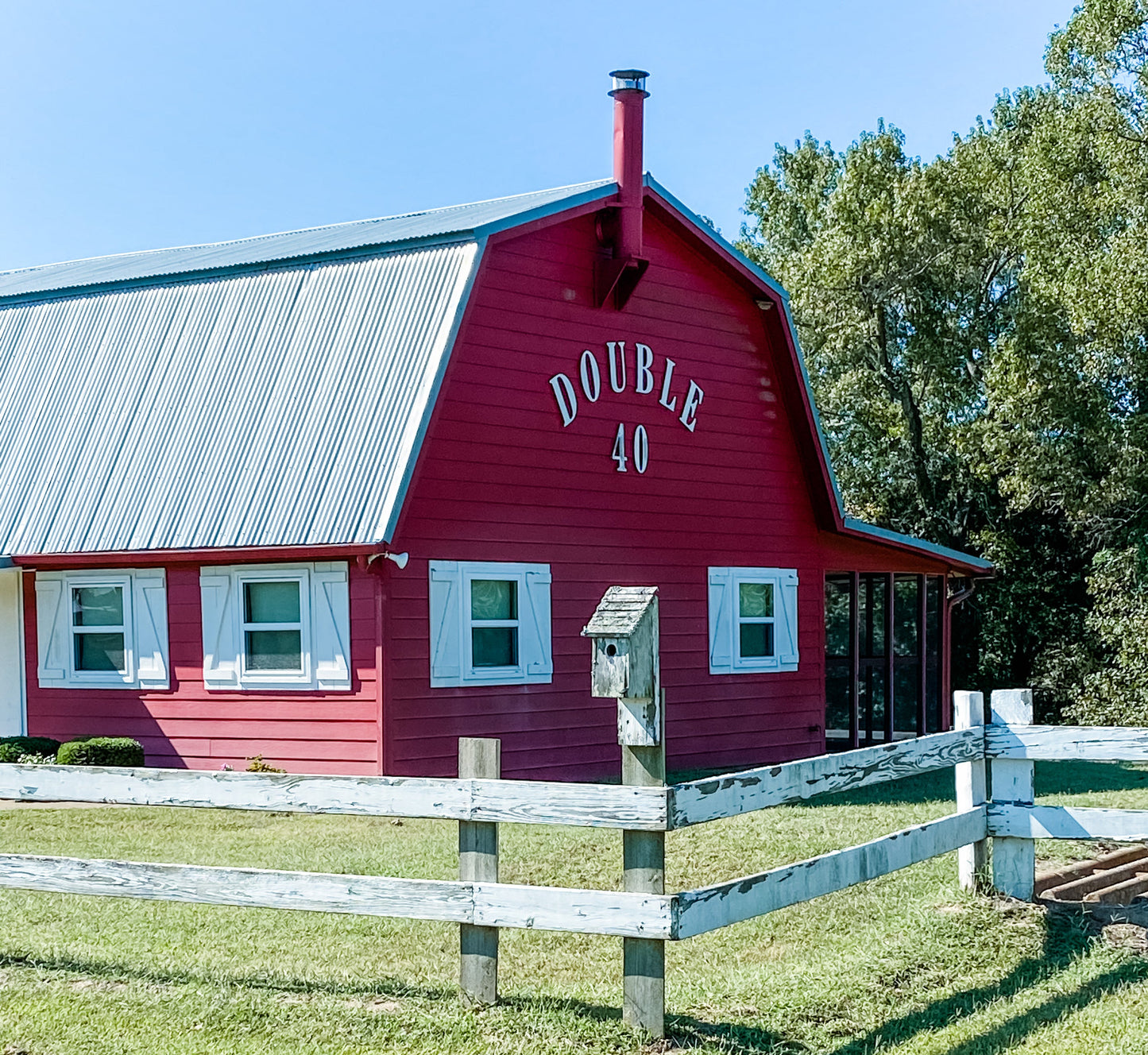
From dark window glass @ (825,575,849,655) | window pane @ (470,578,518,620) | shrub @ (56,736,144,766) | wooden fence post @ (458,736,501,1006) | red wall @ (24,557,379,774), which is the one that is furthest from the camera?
dark window glass @ (825,575,849,655)

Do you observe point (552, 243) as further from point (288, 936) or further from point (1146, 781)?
point (288, 936)

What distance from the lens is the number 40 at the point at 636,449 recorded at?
18.7 meters

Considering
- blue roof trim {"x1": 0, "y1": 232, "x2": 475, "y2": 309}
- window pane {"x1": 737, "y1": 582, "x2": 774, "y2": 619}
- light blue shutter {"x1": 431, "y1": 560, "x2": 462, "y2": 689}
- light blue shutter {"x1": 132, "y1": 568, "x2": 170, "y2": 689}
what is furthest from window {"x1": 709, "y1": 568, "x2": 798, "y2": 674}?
light blue shutter {"x1": 132, "y1": 568, "x2": 170, "y2": 689}

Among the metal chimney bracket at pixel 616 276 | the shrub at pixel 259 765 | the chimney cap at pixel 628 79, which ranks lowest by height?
the shrub at pixel 259 765

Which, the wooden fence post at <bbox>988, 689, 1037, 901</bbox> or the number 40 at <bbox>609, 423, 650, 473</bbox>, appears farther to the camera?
the number 40 at <bbox>609, 423, 650, 473</bbox>

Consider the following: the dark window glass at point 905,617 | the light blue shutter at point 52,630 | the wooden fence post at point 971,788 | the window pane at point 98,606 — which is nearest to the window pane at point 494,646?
the window pane at point 98,606

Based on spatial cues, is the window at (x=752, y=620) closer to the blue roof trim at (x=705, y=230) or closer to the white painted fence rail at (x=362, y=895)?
the blue roof trim at (x=705, y=230)

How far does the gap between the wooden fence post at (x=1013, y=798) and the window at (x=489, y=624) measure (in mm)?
8422

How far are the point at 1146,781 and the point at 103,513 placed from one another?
12273 millimetres

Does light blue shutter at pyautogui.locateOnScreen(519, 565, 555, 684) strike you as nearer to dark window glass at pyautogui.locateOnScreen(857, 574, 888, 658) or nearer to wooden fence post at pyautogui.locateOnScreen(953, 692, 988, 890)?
dark window glass at pyautogui.locateOnScreen(857, 574, 888, 658)

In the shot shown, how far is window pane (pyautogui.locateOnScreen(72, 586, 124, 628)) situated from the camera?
17406 millimetres

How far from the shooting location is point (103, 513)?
56.2 ft

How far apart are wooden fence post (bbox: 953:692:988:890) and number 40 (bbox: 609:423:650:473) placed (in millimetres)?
10077

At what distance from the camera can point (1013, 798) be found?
8.75 meters
